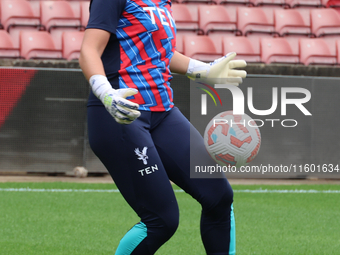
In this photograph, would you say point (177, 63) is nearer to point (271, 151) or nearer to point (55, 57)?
point (271, 151)

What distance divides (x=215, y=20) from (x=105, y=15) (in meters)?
9.51

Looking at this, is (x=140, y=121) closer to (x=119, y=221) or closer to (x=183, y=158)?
→ (x=183, y=158)

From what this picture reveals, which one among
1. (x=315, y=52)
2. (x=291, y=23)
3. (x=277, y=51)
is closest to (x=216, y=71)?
(x=277, y=51)

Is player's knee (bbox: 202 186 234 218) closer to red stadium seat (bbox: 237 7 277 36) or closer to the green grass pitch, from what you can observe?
the green grass pitch

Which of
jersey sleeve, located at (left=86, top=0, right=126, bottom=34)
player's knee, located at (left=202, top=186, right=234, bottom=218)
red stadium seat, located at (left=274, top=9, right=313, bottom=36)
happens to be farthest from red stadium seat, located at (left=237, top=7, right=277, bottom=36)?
jersey sleeve, located at (left=86, top=0, right=126, bottom=34)

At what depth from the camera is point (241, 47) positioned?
35.2 feet

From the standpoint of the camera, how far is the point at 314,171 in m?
8.63

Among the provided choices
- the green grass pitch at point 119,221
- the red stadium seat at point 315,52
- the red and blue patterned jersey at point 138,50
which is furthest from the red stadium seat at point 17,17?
the red and blue patterned jersey at point 138,50

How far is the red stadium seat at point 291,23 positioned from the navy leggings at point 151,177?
A: 387 inches

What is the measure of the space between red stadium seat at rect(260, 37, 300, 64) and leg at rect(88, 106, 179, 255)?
8.73m

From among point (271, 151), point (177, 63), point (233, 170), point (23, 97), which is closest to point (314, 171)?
point (271, 151)

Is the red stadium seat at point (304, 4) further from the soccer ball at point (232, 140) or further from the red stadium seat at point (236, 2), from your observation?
the soccer ball at point (232, 140)

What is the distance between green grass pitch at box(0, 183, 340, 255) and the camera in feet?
14.1

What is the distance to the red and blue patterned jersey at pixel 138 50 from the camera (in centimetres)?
246
